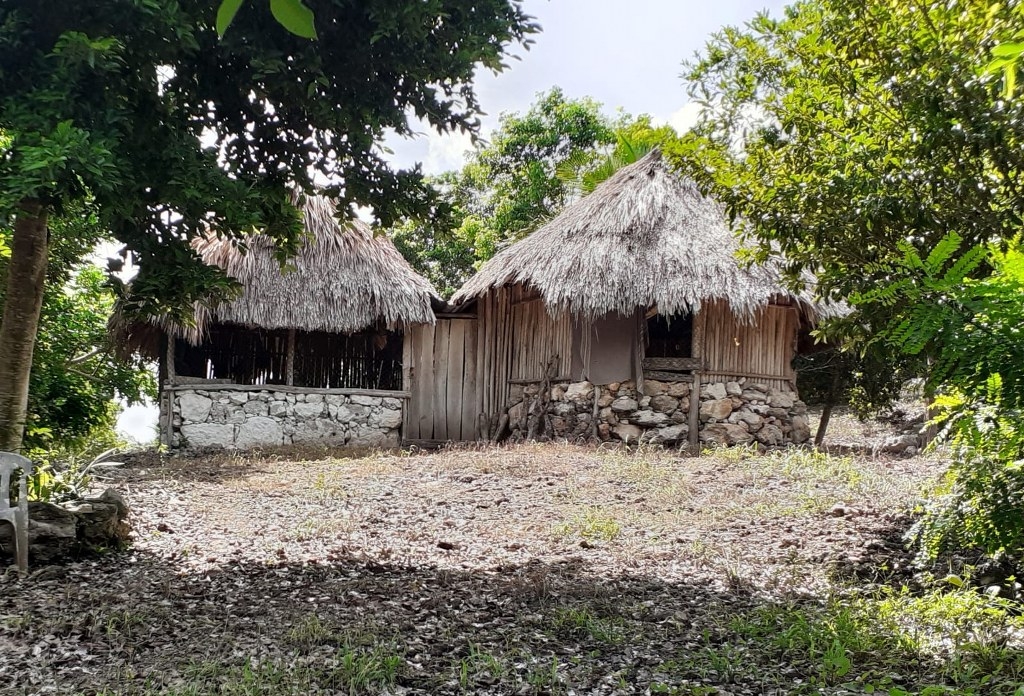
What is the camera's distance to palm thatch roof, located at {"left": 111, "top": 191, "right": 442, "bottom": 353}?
39.5 ft

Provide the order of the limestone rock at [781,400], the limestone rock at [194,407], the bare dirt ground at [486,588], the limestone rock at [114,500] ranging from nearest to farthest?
the bare dirt ground at [486,588]
the limestone rock at [114,500]
the limestone rock at [781,400]
the limestone rock at [194,407]

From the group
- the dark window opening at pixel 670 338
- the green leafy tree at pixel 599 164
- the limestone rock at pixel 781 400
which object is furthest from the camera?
the green leafy tree at pixel 599 164

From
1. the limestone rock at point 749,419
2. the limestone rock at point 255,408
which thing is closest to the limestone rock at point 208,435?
the limestone rock at point 255,408

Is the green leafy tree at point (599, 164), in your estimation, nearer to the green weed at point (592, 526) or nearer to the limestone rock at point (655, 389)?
the limestone rock at point (655, 389)

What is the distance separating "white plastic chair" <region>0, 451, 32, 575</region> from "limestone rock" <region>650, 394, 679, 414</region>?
8.19 m

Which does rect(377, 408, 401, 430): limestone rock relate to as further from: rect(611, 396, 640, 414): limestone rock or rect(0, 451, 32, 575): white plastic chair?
rect(0, 451, 32, 575): white plastic chair

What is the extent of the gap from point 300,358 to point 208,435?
1.96 meters

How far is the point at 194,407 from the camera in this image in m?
12.1

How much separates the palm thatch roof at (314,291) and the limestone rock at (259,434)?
4.72 feet

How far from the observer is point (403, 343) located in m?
13.6

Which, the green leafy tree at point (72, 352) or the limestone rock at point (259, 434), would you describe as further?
the limestone rock at point (259, 434)

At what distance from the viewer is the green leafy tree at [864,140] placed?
3.97m

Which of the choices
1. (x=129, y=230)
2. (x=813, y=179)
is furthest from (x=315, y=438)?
(x=813, y=179)

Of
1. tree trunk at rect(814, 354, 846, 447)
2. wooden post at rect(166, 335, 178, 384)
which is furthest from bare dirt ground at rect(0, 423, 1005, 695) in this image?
tree trunk at rect(814, 354, 846, 447)
